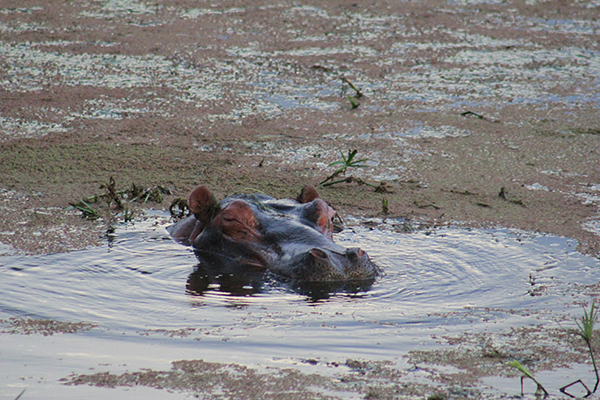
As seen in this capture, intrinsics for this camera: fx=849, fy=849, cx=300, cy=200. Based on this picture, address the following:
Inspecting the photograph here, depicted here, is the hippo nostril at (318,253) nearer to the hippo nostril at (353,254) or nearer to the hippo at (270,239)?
the hippo at (270,239)

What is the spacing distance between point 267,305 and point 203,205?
1440 mm

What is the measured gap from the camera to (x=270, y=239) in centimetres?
552

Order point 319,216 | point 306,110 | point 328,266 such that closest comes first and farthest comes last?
1. point 328,266
2. point 319,216
3. point 306,110

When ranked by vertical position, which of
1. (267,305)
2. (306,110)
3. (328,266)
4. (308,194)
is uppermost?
(306,110)

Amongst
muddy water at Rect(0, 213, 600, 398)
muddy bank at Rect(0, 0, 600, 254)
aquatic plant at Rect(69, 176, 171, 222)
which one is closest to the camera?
muddy water at Rect(0, 213, 600, 398)

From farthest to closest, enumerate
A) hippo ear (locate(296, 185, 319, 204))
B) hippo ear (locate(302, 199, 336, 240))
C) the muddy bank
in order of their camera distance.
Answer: the muddy bank, hippo ear (locate(296, 185, 319, 204)), hippo ear (locate(302, 199, 336, 240))

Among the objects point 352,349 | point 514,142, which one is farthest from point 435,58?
point 352,349

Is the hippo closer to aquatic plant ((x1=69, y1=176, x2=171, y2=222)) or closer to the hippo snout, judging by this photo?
the hippo snout

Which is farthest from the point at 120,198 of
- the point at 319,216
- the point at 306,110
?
the point at 306,110

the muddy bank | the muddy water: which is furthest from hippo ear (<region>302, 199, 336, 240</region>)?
the muddy bank

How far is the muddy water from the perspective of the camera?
3.79 m

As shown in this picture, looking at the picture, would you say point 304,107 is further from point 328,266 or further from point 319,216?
point 328,266

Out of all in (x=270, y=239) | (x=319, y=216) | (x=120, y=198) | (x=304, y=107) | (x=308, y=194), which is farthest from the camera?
(x=304, y=107)

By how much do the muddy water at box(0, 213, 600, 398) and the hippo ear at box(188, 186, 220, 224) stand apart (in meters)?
0.29
